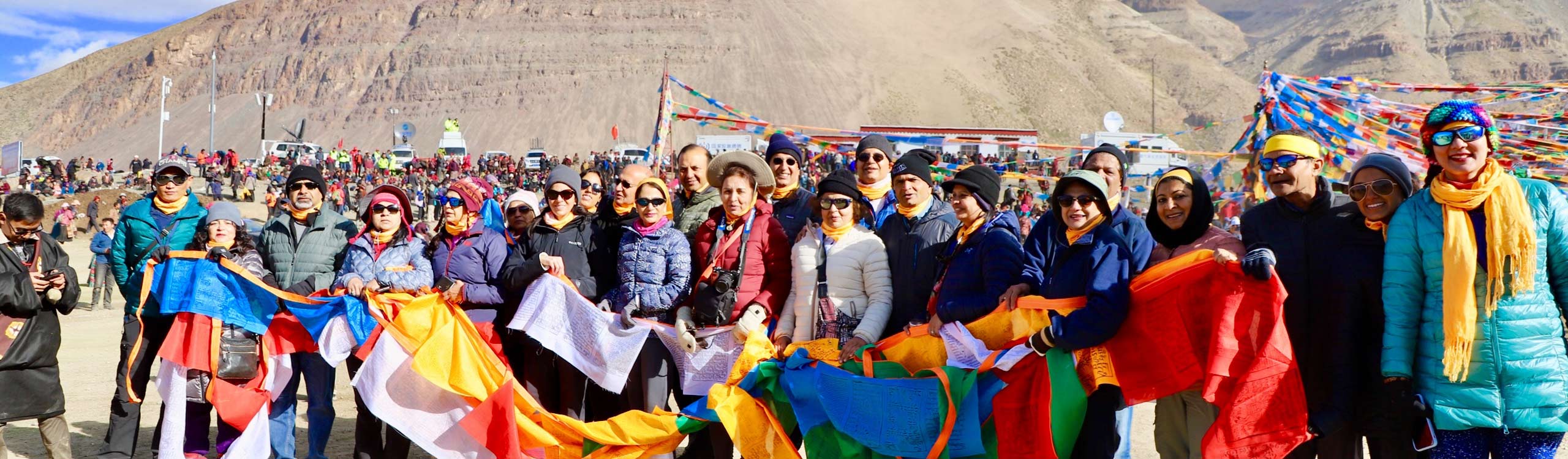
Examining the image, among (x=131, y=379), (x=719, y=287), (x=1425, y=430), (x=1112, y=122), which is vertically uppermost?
(x=1112, y=122)

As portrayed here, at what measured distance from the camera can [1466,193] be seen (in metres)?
3.76

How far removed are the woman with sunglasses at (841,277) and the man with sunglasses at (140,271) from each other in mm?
3791

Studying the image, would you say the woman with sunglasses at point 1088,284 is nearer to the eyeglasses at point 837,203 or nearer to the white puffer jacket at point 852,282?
the white puffer jacket at point 852,282

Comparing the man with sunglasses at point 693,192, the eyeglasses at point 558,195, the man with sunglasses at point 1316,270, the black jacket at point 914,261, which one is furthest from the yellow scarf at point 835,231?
the man with sunglasses at point 1316,270

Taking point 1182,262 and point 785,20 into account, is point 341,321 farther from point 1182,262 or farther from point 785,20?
point 785,20

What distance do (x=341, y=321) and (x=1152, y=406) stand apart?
5.97 m

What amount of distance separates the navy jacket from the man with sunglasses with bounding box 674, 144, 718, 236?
6.13ft

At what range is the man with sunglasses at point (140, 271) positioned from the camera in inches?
250

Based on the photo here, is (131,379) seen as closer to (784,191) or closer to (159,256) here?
(159,256)

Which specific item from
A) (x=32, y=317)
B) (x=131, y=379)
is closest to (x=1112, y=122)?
(x=131, y=379)

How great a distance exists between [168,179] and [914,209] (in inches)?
177

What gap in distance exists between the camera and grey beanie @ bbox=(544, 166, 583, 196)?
6016 millimetres

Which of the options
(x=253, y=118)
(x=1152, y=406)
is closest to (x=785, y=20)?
(x=253, y=118)

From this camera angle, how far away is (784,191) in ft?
20.3
